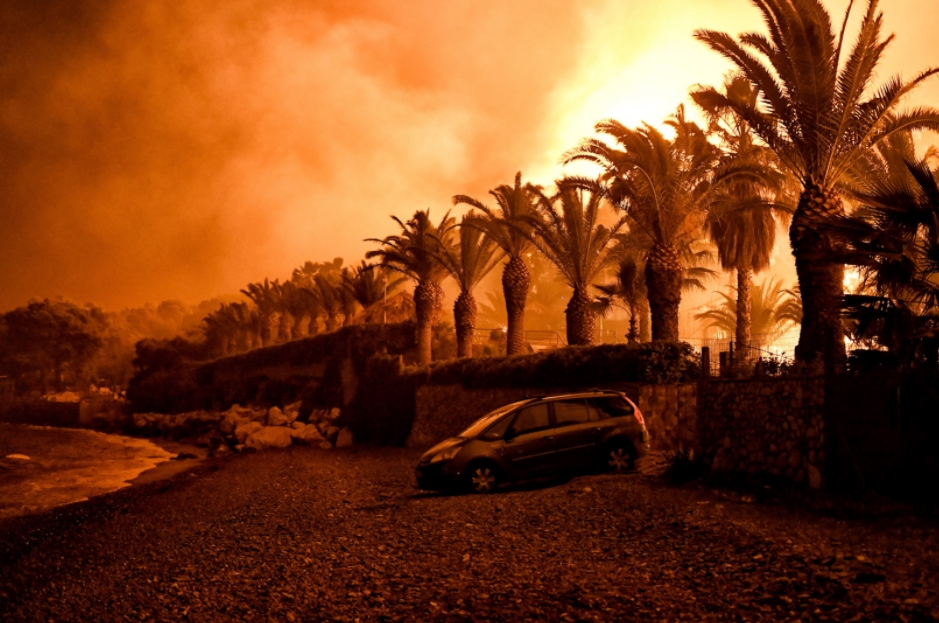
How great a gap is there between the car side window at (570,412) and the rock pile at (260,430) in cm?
1946

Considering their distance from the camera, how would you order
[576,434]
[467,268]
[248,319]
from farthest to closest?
[248,319]
[467,268]
[576,434]

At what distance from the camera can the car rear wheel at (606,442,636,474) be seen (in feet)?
49.1

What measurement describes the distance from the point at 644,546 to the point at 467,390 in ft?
57.1

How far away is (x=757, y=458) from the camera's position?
12617 millimetres

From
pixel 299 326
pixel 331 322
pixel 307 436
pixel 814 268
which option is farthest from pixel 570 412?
pixel 299 326

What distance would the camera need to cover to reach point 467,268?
1356 inches

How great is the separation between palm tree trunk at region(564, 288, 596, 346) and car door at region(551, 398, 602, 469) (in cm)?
1210

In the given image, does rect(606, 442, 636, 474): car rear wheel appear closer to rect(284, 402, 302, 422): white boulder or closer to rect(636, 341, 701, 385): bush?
rect(636, 341, 701, 385): bush

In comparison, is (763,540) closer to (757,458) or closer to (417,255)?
(757,458)

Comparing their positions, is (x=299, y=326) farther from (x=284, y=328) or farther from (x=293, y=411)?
(x=293, y=411)

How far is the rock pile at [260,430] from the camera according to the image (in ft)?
113

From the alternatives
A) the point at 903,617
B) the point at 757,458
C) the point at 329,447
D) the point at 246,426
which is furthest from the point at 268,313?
the point at 903,617

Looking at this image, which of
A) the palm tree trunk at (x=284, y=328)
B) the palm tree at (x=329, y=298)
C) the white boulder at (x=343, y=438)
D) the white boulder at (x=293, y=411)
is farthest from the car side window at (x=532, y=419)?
the palm tree trunk at (x=284, y=328)

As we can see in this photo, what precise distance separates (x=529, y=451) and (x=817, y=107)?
9992 millimetres
